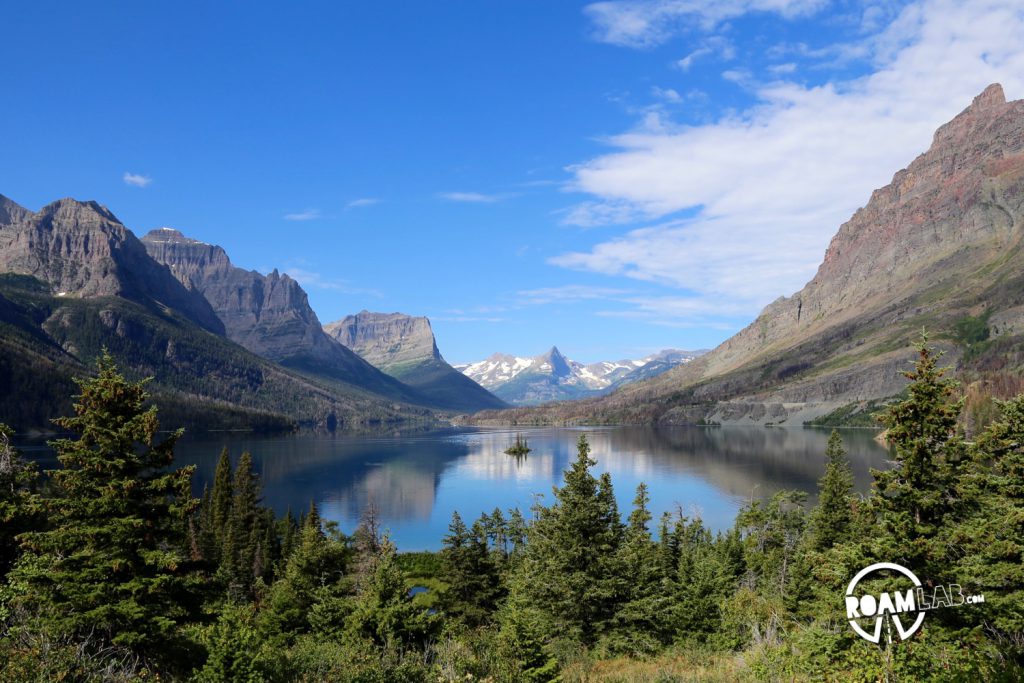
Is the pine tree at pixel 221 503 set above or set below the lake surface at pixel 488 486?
above

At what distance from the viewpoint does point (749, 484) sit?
468 ft

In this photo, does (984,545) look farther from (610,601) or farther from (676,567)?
(676,567)

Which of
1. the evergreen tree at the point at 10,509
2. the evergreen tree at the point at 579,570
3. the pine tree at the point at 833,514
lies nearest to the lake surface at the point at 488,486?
the pine tree at the point at 833,514

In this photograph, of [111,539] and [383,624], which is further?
[383,624]

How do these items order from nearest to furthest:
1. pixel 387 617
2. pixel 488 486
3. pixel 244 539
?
pixel 387 617
pixel 244 539
pixel 488 486

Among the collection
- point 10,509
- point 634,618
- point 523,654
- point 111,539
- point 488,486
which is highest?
point 10,509

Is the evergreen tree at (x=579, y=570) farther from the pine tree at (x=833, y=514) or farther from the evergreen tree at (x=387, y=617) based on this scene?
the pine tree at (x=833, y=514)

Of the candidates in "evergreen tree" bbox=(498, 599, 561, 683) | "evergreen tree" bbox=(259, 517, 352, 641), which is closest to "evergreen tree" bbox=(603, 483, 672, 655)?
"evergreen tree" bbox=(498, 599, 561, 683)

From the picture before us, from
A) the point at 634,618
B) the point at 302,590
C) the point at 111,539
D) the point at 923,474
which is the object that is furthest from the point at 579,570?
the point at 302,590

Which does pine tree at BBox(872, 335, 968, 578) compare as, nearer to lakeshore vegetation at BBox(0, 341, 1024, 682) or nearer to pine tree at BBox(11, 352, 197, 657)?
lakeshore vegetation at BBox(0, 341, 1024, 682)

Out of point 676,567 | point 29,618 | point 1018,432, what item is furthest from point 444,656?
point 676,567

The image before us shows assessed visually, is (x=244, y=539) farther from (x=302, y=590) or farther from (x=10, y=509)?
(x=10, y=509)

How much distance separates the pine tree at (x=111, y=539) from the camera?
2020cm

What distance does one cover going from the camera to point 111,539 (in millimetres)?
21219
